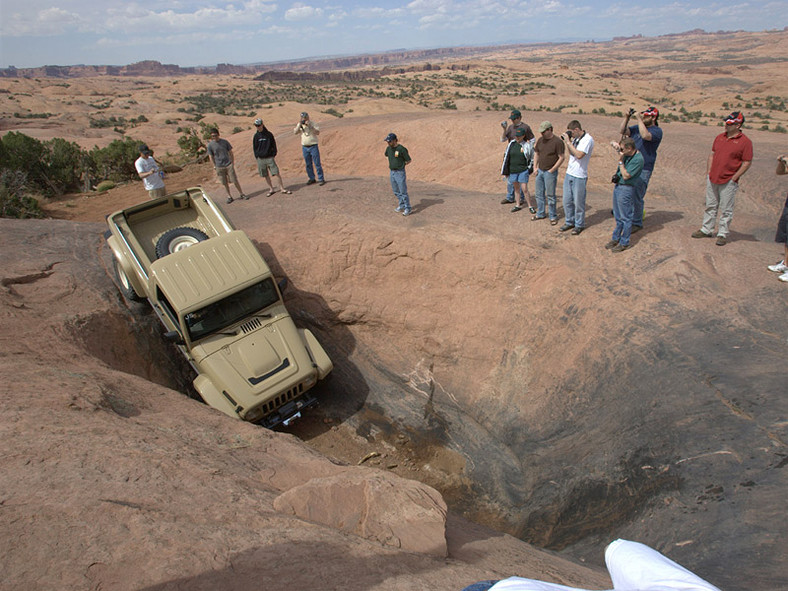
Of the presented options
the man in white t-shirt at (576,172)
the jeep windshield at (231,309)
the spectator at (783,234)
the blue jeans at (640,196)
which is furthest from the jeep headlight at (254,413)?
the spectator at (783,234)

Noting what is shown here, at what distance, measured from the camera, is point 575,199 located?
791 centimetres

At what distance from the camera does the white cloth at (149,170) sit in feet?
32.7

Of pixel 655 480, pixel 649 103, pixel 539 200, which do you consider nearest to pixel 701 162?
pixel 539 200

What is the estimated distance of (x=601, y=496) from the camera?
5.38 metres

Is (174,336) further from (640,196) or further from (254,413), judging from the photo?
(640,196)

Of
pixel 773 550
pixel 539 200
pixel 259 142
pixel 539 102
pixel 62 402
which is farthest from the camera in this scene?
pixel 539 102

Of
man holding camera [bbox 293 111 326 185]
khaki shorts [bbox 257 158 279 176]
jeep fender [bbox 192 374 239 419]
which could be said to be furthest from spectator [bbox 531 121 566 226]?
jeep fender [bbox 192 374 239 419]

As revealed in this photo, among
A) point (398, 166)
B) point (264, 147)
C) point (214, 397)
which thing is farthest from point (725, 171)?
point (264, 147)

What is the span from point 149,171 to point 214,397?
20.8 ft

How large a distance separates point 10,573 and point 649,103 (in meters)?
39.6

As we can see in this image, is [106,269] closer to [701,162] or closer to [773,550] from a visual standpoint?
[773,550]

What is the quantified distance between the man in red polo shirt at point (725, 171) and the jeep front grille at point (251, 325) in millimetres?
7410

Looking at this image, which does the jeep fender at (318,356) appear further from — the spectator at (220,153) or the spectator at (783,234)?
the spectator at (783,234)

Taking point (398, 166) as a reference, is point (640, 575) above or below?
below
